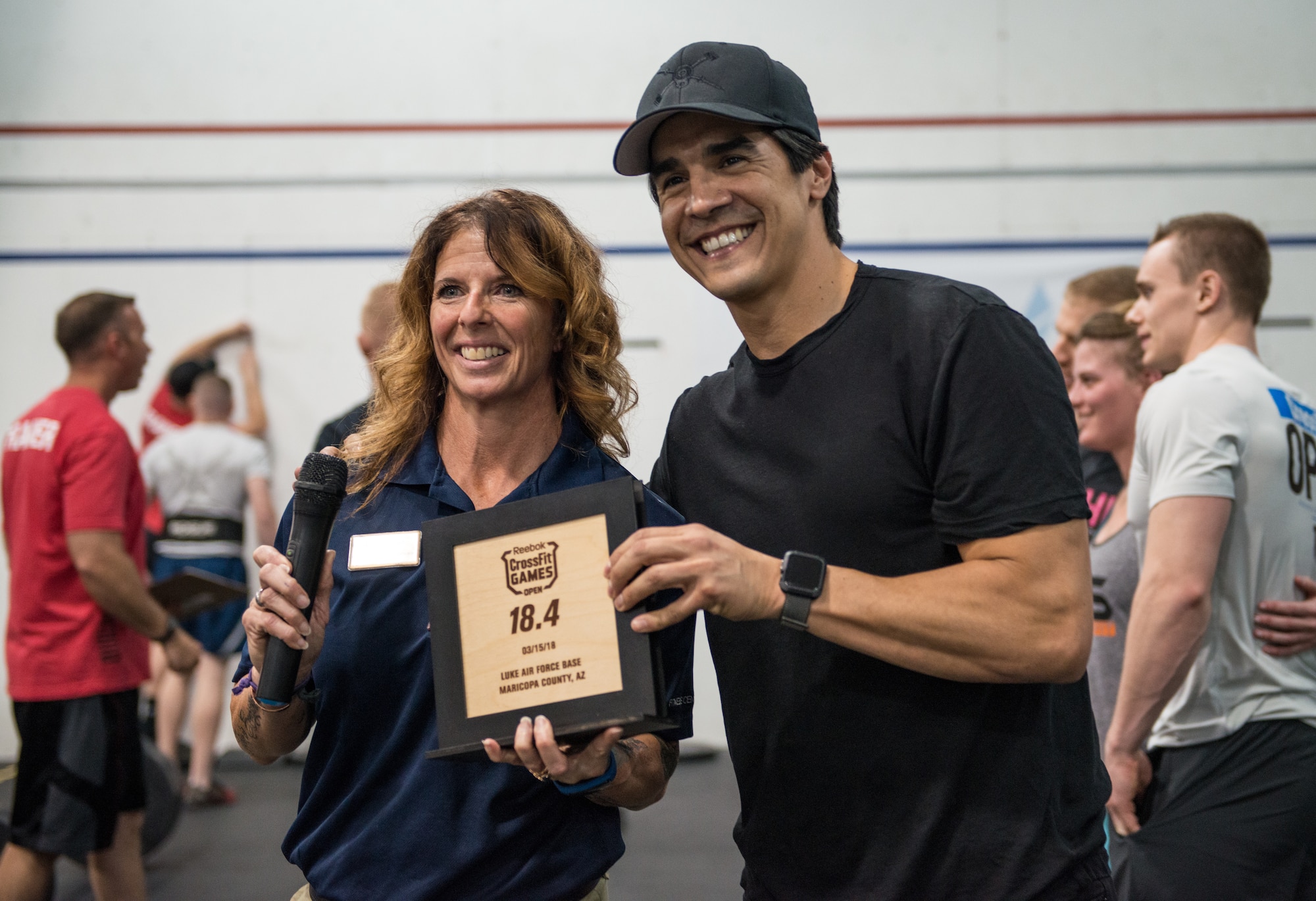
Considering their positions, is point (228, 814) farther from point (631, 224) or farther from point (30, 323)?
point (631, 224)

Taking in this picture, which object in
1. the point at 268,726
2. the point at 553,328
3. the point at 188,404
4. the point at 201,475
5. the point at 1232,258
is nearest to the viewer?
the point at 268,726

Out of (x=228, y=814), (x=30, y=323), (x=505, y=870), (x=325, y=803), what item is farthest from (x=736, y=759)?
(x=30, y=323)

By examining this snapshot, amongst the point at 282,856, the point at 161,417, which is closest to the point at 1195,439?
the point at 282,856

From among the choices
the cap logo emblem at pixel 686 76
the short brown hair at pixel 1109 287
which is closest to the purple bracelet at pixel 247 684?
the cap logo emblem at pixel 686 76

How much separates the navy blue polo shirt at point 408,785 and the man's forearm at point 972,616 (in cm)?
35

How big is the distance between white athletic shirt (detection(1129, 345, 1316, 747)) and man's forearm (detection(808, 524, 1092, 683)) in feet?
3.50

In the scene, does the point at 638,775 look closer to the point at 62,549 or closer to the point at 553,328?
the point at 553,328

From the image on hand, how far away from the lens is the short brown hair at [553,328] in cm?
157

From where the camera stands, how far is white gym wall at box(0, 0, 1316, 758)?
5711 mm

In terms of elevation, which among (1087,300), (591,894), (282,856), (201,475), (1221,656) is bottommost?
(282,856)

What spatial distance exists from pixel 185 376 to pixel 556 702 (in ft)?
16.2

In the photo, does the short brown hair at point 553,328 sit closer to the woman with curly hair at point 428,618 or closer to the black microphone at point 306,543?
the woman with curly hair at point 428,618

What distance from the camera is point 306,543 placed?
131cm

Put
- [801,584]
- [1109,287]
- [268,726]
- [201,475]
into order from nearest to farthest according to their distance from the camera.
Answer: [801,584] < [268,726] < [1109,287] < [201,475]
